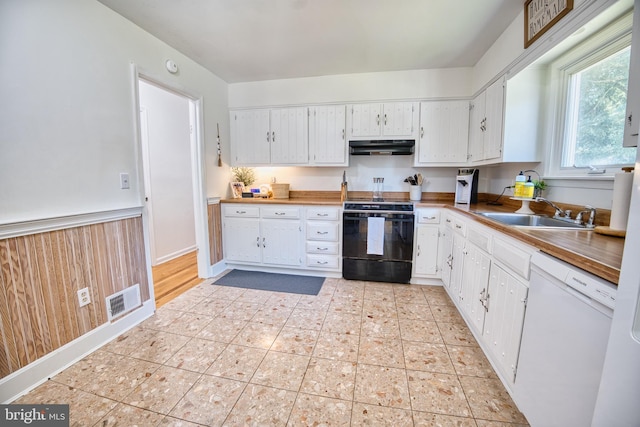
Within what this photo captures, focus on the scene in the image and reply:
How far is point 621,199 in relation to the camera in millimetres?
1236

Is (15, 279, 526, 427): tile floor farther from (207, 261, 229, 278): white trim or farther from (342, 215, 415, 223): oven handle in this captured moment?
(342, 215, 415, 223): oven handle

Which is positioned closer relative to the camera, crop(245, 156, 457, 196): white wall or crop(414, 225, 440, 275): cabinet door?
crop(414, 225, 440, 275): cabinet door

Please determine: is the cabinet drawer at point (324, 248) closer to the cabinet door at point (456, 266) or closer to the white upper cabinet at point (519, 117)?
the cabinet door at point (456, 266)

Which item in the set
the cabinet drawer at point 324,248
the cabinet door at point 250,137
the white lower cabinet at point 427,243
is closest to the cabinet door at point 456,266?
the white lower cabinet at point 427,243

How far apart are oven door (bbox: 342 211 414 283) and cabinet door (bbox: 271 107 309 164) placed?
1022mm

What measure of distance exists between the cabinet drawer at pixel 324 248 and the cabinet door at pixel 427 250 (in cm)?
91

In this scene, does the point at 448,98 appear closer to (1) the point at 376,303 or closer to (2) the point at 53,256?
(1) the point at 376,303

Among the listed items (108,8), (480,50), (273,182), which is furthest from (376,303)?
(108,8)

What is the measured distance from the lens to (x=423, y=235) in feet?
9.25

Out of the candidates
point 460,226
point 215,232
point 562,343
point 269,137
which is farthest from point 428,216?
point 215,232

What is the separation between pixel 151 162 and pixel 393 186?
10.7 ft

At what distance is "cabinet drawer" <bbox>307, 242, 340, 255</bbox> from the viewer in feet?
9.95

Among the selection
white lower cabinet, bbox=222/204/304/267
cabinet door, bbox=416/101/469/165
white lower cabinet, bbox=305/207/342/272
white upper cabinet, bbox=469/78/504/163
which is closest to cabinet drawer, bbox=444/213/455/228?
white upper cabinet, bbox=469/78/504/163

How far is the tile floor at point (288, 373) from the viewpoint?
1.31 m
